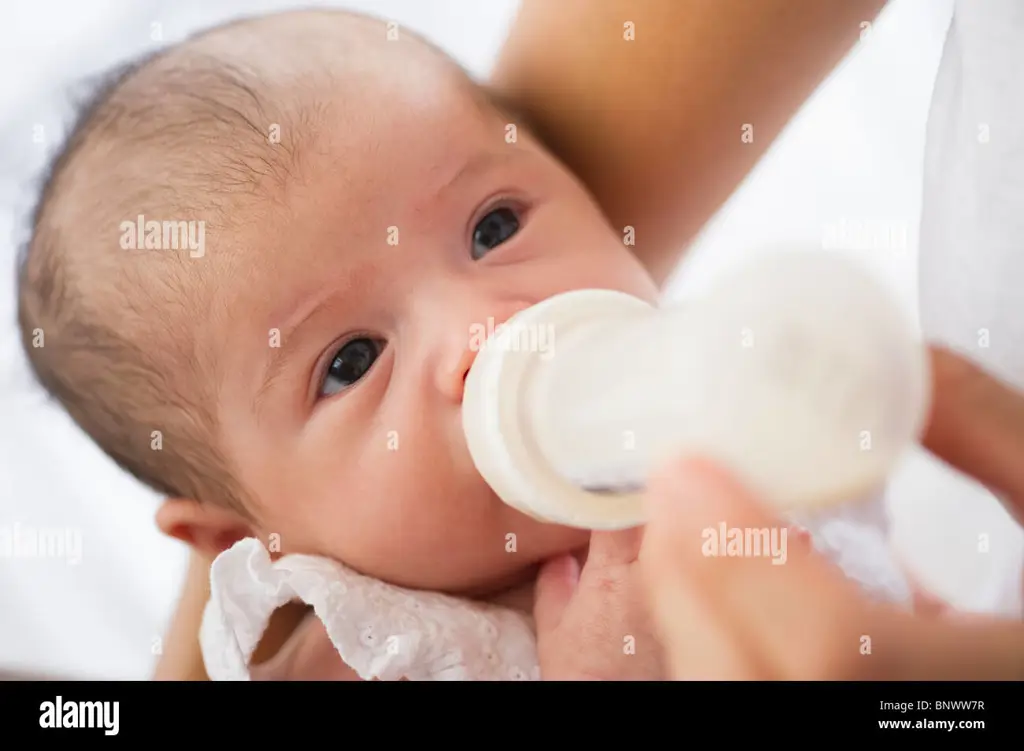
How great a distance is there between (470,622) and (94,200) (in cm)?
35

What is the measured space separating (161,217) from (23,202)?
0.67 feet

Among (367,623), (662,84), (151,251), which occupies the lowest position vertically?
(367,623)

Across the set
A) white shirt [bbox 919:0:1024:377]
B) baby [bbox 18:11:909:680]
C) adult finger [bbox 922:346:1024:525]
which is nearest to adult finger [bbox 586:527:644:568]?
baby [bbox 18:11:909:680]

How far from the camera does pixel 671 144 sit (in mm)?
708

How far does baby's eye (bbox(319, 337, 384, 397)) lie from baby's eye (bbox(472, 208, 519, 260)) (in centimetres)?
9

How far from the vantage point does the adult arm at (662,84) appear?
0.67 meters

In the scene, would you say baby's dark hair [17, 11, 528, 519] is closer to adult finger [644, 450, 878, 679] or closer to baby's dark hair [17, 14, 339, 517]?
baby's dark hair [17, 14, 339, 517]

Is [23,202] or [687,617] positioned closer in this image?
[687,617]

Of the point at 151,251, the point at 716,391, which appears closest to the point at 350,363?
the point at 151,251

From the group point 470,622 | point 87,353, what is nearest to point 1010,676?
point 470,622

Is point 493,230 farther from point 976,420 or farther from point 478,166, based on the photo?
point 976,420

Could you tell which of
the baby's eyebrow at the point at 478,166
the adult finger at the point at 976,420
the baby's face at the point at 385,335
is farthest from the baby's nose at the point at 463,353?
the adult finger at the point at 976,420

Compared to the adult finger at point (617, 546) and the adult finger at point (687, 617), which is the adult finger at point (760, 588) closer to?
the adult finger at point (687, 617)

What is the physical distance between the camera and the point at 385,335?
1.78 feet
